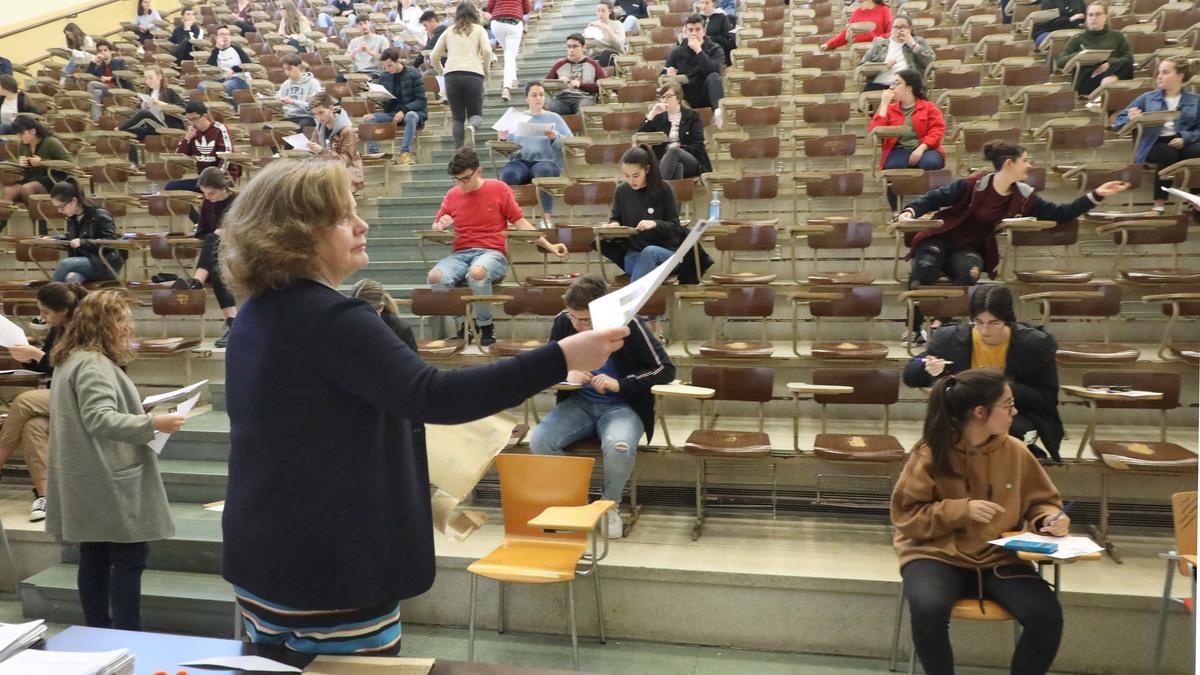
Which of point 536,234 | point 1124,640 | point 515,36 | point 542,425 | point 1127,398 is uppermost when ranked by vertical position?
point 515,36

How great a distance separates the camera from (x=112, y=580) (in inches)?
119

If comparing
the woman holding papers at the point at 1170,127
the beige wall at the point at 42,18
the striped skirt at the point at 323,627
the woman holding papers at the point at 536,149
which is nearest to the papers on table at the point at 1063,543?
the striped skirt at the point at 323,627

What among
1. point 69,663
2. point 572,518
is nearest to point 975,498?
point 572,518

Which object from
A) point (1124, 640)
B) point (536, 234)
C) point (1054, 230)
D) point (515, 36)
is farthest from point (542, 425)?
point (515, 36)

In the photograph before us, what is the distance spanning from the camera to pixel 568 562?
3.17 metres

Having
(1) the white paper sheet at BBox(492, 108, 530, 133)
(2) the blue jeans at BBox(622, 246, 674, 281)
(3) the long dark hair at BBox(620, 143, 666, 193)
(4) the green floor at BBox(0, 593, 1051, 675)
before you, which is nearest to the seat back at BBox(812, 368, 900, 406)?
(4) the green floor at BBox(0, 593, 1051, 675)

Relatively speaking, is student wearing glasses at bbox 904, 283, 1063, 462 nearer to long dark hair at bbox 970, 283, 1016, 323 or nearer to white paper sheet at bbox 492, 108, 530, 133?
long dark hair at bbox 970, 283, 1016, 323

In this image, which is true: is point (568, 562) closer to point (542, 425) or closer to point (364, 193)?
point (542, 425)

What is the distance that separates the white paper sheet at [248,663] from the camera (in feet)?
3.80

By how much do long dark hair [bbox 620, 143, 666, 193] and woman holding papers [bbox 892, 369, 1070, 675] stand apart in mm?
2838

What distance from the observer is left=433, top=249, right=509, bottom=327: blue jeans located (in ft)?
17.2

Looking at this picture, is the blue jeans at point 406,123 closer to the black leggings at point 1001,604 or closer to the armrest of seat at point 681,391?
the armrest of seat at point 681,391

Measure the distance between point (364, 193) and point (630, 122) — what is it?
2.51 metres

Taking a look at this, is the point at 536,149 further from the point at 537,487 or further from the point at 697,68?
the point at 537,487
